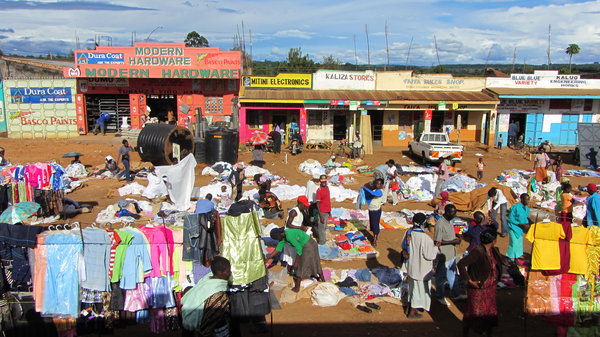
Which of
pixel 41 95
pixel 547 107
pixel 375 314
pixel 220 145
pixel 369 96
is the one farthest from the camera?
pixel 547 107

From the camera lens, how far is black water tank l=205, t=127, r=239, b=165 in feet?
58.8

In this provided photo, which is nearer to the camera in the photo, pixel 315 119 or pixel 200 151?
pixel 200 151

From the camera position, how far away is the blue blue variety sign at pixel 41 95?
25609 mm

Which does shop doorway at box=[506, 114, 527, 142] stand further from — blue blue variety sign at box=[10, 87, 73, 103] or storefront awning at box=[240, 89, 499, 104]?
blue blue variety sign at box=[10, 87, 73, 103]

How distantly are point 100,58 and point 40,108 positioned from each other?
466 centimetres

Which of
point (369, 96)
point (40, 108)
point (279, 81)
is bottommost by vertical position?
point (40, 108)

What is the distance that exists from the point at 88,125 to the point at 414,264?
24287mm

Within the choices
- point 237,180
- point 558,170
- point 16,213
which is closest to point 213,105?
point 237,180

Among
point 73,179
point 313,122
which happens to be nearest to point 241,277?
point 73,179

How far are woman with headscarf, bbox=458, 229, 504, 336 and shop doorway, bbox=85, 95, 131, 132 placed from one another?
2411 cm

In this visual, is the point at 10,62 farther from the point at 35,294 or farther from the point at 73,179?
the point at 35,294

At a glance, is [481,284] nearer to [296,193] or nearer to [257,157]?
[296,193]

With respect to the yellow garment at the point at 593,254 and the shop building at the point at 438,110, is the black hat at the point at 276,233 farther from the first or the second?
the shop building at the point at 438,110

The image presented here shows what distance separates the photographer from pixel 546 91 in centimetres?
2575
